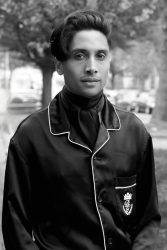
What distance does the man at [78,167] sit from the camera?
212 cm

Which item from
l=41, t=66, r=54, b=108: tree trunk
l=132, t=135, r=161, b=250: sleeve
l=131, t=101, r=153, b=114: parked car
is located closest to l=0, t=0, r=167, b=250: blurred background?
l=41, t=66, r=54, b=108: tree trunk

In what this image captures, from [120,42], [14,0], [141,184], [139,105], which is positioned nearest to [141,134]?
[141,184]

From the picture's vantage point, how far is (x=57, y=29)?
89.0 inches

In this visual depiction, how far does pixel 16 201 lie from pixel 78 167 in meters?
0.28

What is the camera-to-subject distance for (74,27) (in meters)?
2.18

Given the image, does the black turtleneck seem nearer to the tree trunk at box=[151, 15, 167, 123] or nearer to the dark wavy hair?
the dark wavy hair

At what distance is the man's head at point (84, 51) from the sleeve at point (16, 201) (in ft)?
1.17

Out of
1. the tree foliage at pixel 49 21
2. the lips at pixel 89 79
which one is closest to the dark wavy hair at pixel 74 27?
the lips at pixel 89 79

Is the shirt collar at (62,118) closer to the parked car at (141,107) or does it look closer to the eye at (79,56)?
the eye at (79,56)

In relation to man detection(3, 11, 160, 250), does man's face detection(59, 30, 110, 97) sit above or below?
above

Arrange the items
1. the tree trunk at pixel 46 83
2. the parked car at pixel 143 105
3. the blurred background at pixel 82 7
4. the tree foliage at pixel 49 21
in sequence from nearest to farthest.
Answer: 1. the blurred background at pixel 82 7
2. the tree foliage at pixel 49 21
3. the tree trunk at pixel 46 83
4. the parked car at pixel 143 105

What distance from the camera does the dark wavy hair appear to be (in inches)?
86.0

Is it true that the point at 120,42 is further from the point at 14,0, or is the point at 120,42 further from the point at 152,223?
the point at 152,223

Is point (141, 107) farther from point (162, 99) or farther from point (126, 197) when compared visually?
point (126, 197)
